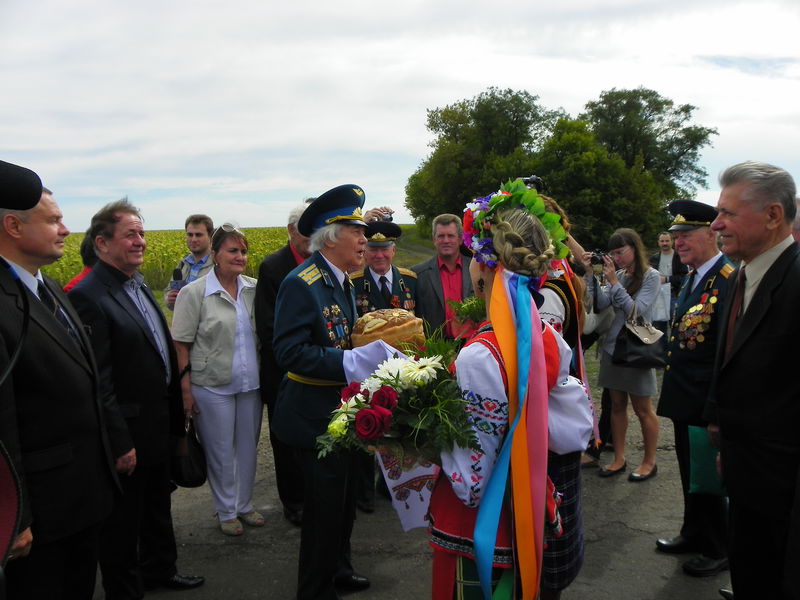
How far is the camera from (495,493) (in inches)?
90.2

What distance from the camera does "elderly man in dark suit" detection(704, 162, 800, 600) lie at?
2.75m

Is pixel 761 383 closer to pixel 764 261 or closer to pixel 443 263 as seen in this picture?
pixel 764 261

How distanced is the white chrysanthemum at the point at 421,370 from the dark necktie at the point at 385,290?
10.8ft

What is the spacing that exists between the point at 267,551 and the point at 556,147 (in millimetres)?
38952

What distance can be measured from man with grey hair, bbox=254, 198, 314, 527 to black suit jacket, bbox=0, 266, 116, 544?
85.8 inches

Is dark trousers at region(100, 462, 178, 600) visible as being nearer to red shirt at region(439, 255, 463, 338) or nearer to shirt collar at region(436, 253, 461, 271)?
red shirt at region(439, 255, 463, 338)

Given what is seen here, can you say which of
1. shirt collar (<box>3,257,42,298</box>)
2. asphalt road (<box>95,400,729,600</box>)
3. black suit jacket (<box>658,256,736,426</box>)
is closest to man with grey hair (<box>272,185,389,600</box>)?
asphalt road (<box>95,400,729,600</box>)

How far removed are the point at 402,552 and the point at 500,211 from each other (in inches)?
114

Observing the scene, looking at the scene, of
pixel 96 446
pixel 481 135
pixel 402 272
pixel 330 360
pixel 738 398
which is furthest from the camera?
pixel 481 135

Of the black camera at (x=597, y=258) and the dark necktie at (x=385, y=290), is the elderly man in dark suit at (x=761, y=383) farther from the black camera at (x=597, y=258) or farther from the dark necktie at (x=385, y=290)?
the dark necktie at (x=385, y=290)

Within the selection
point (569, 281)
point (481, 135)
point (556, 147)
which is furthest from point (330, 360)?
point (481, 135)

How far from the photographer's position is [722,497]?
4.18m

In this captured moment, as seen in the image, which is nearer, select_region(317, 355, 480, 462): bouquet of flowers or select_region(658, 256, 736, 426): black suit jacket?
select_region(317, 355, 480, 462): bouquet of flowers

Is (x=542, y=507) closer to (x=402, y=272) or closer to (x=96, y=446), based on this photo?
(x=96, y=446)
